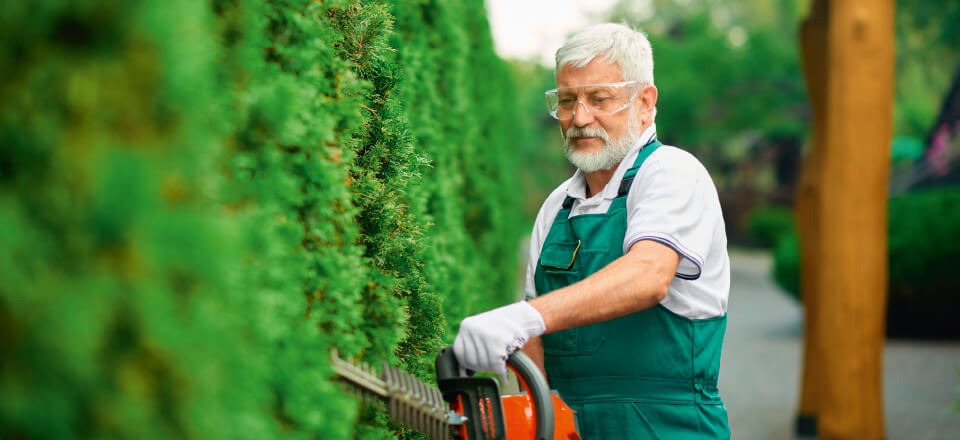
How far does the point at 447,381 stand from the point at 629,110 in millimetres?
1119

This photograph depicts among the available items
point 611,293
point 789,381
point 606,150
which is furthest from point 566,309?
point 789,381

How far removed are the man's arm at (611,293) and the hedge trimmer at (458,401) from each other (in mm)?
152

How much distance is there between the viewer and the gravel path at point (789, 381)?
646 centimetres

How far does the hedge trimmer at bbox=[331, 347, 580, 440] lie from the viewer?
1.85 metres

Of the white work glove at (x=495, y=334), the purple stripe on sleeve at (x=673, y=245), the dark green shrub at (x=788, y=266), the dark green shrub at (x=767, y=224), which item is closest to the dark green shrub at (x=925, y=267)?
the dark green shrub at (x=788, y=266)

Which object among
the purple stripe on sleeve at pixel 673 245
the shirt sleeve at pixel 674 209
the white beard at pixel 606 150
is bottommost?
the purple stripe on sleeve at pixel 673 245

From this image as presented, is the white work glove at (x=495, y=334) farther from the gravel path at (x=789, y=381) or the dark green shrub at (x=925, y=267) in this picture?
the dark green shrub at (x=925, y=267)

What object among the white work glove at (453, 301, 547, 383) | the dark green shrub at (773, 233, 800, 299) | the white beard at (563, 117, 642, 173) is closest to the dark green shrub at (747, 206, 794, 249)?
the dark green shrub at (773, 233, 800, 299)

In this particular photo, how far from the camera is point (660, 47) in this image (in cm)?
2378

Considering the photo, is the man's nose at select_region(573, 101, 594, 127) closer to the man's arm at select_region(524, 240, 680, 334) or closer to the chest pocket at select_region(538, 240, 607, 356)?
the chest pocket at select_region(538, 240, 607, 356)

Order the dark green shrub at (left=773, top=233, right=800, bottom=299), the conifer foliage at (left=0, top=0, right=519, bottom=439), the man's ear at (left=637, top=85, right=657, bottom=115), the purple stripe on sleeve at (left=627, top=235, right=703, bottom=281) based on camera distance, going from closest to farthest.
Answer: the conifer foliage at (left=0, top=0, right=519, bottom=439)
the purple stripe on sleeve at (left=627, top=235, right=703, bottom=281)
the man's ear at (left=637, top=85, right=657, bottom=115)
the dark green shrub at (left=773, top=233, right=800, bottom=299)

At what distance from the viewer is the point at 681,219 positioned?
217 cm

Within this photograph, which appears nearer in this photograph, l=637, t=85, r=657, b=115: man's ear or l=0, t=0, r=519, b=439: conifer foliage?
l=0, t=0, r=519, b=439: conifer foliage

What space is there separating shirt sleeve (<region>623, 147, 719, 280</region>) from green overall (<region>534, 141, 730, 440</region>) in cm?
12
